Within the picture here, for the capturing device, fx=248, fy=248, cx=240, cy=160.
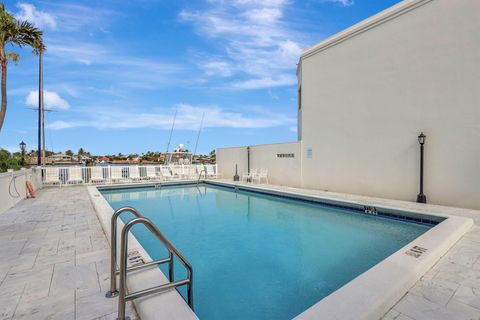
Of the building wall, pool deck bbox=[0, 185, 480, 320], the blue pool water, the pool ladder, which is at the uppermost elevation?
the building wall

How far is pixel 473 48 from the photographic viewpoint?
18.5 ft

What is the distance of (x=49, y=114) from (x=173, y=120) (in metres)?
7.34

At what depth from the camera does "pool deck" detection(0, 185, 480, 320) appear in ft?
6.46

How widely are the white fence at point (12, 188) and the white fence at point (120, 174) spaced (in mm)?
1987

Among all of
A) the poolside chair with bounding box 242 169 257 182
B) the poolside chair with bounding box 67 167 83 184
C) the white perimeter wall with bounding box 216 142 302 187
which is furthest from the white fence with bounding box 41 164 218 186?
the poolside chair with bounding box 242 169 257 182

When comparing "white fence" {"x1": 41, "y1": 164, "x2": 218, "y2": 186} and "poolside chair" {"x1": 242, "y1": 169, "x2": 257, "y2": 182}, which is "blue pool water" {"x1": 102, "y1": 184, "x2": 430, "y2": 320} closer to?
"poolside chair" {"x1": 242, "y1": 169, "x2": 257, "y2": 182}

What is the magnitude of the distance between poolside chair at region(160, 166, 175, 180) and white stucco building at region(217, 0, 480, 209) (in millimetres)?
6556

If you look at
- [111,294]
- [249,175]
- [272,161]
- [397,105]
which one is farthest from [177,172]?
[111,294]

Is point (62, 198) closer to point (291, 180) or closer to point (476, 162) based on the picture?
point (291, 180)

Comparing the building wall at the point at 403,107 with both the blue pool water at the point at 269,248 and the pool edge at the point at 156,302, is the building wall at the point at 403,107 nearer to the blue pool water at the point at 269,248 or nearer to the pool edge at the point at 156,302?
the blue pool water at the point at 269,248

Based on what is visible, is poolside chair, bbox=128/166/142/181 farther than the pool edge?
Yes

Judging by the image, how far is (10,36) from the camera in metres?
9.12

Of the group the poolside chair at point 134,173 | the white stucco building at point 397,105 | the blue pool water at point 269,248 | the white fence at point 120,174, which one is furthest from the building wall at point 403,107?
the poolside chair at point 134,173

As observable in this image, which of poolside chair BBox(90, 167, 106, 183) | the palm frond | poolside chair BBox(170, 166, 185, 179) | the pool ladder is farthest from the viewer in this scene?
poolside chair BBox(170, 166, 185, 179)
